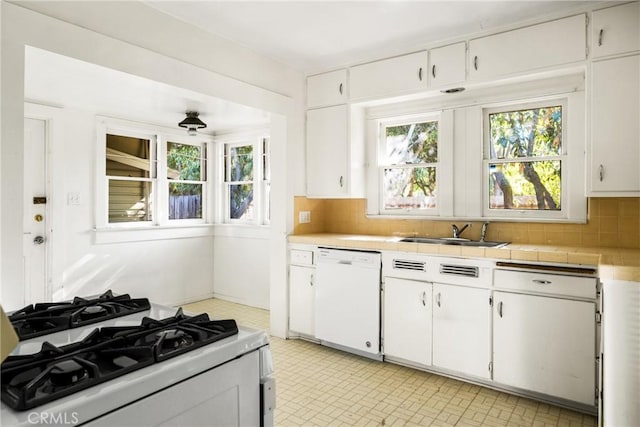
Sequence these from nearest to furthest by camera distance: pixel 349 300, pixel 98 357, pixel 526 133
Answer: pixel 98 357
pixel 526 133
pixel 349 300

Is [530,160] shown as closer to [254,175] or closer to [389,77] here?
[389,77]

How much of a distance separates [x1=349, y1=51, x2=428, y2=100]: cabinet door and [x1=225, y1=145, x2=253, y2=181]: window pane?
77.7 inches

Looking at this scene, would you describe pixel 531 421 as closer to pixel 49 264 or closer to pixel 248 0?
pixel 248 0

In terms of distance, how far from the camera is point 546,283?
2.54m

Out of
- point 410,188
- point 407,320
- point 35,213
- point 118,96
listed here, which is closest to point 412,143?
point 410,188

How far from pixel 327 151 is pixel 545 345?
2.40 meters

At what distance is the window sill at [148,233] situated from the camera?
430cm

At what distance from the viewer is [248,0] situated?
102 inches

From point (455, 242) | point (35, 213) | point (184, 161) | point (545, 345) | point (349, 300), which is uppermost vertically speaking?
point (184, 161)

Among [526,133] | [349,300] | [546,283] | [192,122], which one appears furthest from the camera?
[192,122]

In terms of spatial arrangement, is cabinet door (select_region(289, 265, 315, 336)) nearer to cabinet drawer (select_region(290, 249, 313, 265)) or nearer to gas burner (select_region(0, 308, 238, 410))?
cabinet drawer (select_region(290, 249, 313, 265))

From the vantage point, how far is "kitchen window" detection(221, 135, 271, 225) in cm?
502

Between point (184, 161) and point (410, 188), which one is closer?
point (410, 188)

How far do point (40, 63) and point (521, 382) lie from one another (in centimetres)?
387
